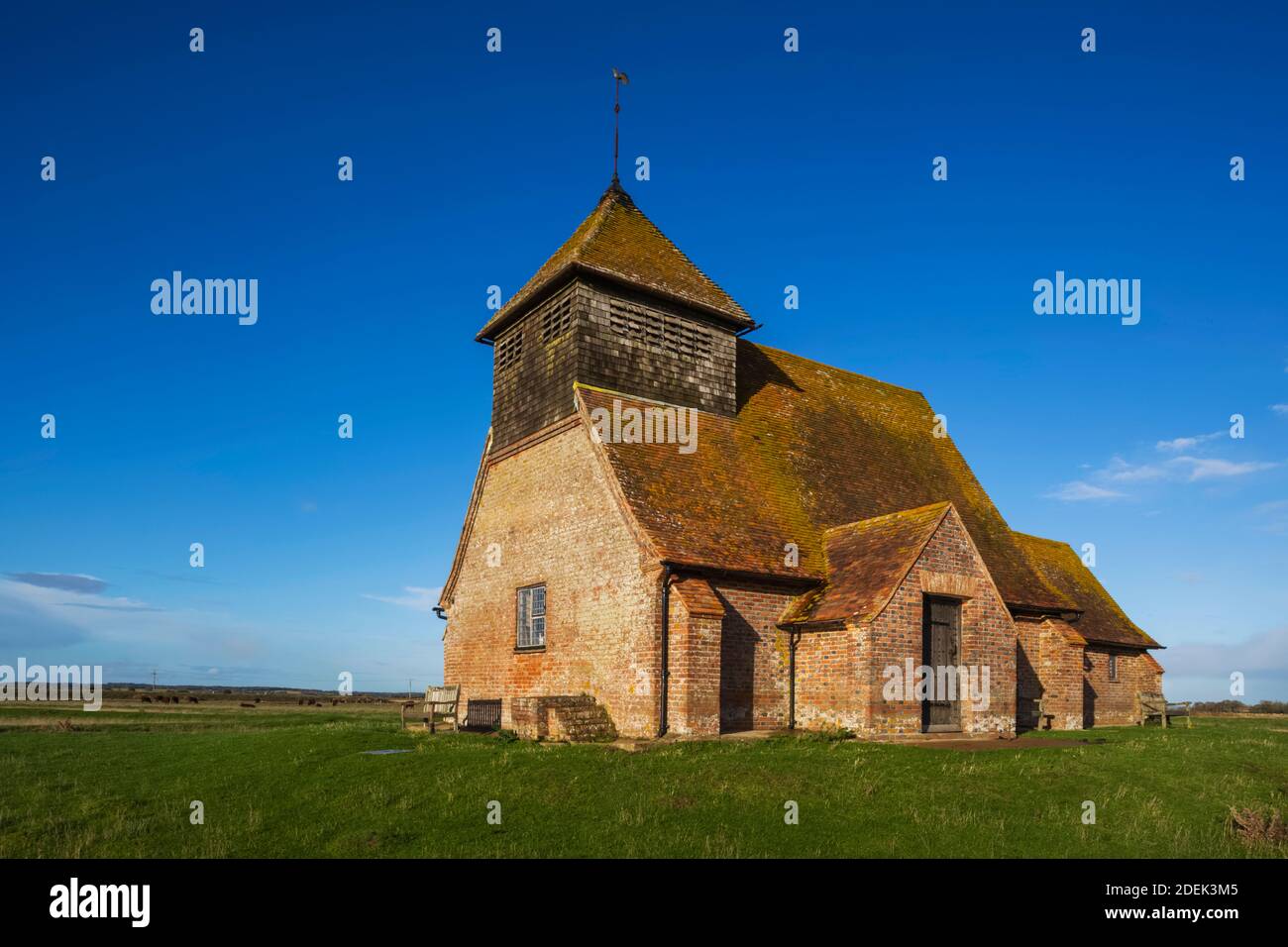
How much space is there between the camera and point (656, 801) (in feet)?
36.9

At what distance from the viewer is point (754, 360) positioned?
26.8 m

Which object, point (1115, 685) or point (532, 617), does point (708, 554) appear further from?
point (1115, 685)

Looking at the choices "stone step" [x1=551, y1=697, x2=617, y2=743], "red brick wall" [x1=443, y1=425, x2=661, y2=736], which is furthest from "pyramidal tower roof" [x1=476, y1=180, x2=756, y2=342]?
"stone step" [x1=551, y1=697, x2=617, y2=743]

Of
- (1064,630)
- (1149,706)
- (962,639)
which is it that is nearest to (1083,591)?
(1149,706)

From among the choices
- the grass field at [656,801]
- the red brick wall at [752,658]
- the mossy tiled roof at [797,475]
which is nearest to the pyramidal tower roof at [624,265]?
the mossy tiled roof at [797,475]

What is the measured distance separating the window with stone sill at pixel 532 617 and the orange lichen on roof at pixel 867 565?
20.7 feet

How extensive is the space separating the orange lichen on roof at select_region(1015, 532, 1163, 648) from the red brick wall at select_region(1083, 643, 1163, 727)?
46 centimetres

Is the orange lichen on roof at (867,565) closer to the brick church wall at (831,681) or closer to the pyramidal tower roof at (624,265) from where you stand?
the brick church wall at (831,681)

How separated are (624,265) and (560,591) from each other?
8.71m

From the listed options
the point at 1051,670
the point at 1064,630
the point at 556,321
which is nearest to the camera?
the point at 556,321

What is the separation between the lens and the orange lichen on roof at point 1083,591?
2727 centimetres
